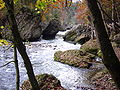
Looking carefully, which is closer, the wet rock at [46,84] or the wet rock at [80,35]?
the wet rock at [46,84]

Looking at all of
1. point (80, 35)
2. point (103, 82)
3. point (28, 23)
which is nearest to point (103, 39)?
point (103, 82)

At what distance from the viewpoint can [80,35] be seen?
28312 mm

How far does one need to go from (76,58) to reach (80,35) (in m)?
14.7

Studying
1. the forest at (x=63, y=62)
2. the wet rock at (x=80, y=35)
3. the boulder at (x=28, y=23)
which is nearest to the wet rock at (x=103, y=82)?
the forest at (x=63, y=62)

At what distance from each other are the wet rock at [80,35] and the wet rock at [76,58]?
11.0 m

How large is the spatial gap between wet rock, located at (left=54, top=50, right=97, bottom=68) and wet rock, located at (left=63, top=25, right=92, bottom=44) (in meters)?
11.0

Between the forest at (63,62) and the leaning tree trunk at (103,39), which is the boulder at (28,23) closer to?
the forest at (63,62)

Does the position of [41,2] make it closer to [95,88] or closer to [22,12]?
[95,88]

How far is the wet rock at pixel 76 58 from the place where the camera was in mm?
12992

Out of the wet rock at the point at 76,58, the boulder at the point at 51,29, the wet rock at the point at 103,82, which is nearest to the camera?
the wet rock at the point at 103,82

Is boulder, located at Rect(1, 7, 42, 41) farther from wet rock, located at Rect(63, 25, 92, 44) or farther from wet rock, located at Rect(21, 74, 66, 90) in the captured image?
wet rock, located at Rect(21, 74, 66, 90)

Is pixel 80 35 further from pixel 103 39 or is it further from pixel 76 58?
pixel 103 39

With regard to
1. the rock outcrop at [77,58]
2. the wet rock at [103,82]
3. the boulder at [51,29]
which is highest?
the boulder at [51,29]

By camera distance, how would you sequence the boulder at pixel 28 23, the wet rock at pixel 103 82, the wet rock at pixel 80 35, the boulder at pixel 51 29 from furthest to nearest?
the boulder at pixel 51 29, the boulder at pixel 28 23, the wet rock at pixel 80 35, the wet rock at pixel 103 82
